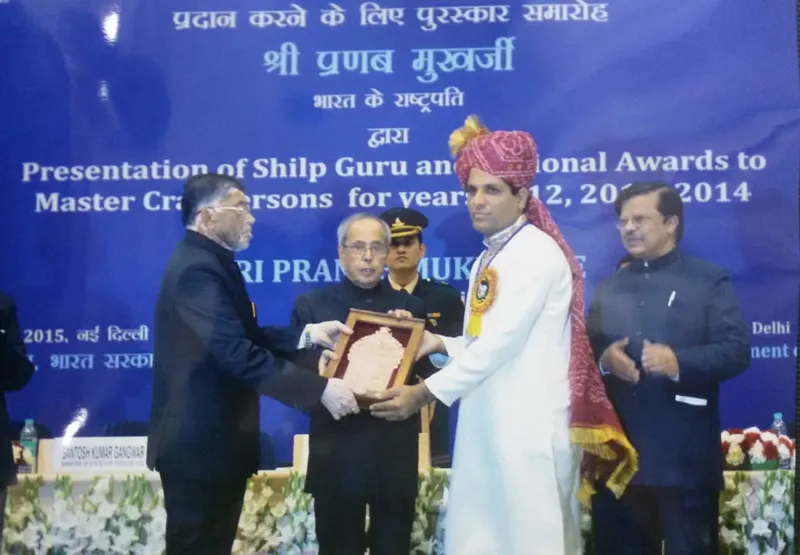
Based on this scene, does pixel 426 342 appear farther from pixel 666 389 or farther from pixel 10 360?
pixel 10 360

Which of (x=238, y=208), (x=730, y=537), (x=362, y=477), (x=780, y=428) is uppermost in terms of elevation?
(x=238, y=208)

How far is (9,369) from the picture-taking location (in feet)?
5.17

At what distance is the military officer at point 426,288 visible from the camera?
1496 mm

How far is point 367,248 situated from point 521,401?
0.44 metres

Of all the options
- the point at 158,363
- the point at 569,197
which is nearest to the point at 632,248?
the point at 569,197

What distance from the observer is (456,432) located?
4.89ft

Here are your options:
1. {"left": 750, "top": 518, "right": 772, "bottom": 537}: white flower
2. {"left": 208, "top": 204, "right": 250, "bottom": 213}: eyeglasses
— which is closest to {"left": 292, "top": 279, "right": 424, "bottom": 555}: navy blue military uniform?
{"left": 208, "top": 204, "right": 250, "bottom": 213}: eyeglasses

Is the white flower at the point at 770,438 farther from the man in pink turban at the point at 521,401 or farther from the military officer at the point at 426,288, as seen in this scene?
the military officer at the point at 426,288

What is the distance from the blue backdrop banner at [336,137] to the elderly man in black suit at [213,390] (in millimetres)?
50

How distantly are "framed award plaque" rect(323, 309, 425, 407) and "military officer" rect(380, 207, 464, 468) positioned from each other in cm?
6

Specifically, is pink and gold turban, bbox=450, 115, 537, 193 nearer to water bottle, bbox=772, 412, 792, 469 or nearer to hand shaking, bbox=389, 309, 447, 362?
hand shaking, bbox=389, 309, 447, 362

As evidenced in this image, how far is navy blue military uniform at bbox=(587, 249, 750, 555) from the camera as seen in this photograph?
1.47 m

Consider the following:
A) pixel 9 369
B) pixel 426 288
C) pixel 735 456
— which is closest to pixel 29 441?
pixel 9 369

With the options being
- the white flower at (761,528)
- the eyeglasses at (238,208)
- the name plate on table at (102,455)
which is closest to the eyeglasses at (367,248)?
the eyeglasses at (238,208)
